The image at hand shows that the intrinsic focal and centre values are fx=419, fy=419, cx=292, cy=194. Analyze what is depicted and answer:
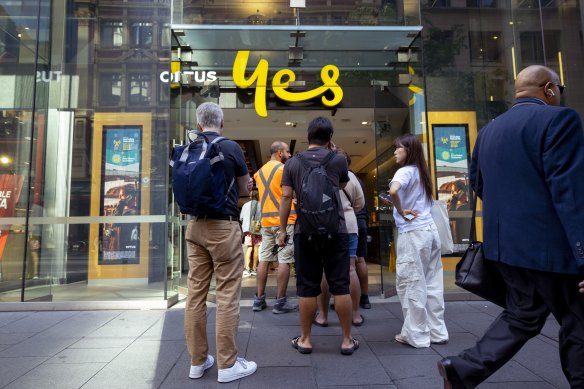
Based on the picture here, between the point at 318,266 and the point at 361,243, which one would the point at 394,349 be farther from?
the point at 361,243

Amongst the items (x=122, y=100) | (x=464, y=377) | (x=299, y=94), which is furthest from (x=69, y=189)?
(x=464, y=377)

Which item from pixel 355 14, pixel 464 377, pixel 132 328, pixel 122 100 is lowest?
pixel 132 328

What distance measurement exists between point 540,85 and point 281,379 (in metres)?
2.49

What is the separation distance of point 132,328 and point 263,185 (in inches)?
86.7

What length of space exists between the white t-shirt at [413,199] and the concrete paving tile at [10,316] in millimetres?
4669

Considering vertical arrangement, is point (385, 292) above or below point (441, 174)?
below

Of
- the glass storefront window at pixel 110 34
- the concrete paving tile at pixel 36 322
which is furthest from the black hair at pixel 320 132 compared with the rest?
the glass storefront window at pixel 110 34

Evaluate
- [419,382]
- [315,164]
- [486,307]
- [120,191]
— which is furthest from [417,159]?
[120,191]

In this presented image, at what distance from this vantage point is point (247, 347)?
12.3ft

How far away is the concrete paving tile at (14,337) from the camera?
4.09 m

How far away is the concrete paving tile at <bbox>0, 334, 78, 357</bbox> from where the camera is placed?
12.1 ft

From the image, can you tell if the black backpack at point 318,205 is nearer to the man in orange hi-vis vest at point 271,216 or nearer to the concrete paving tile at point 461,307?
the man in orange hi-vis vest at point 271,216

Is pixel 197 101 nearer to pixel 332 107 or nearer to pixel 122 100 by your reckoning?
pixel 122 100

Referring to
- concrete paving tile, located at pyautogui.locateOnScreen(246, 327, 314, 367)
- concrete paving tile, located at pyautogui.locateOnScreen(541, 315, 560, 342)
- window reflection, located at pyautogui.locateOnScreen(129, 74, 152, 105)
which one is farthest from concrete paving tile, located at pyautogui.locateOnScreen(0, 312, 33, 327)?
concrete paving tile, located at pyautogui.locateOnScreen(541, 315, 560, 342)
